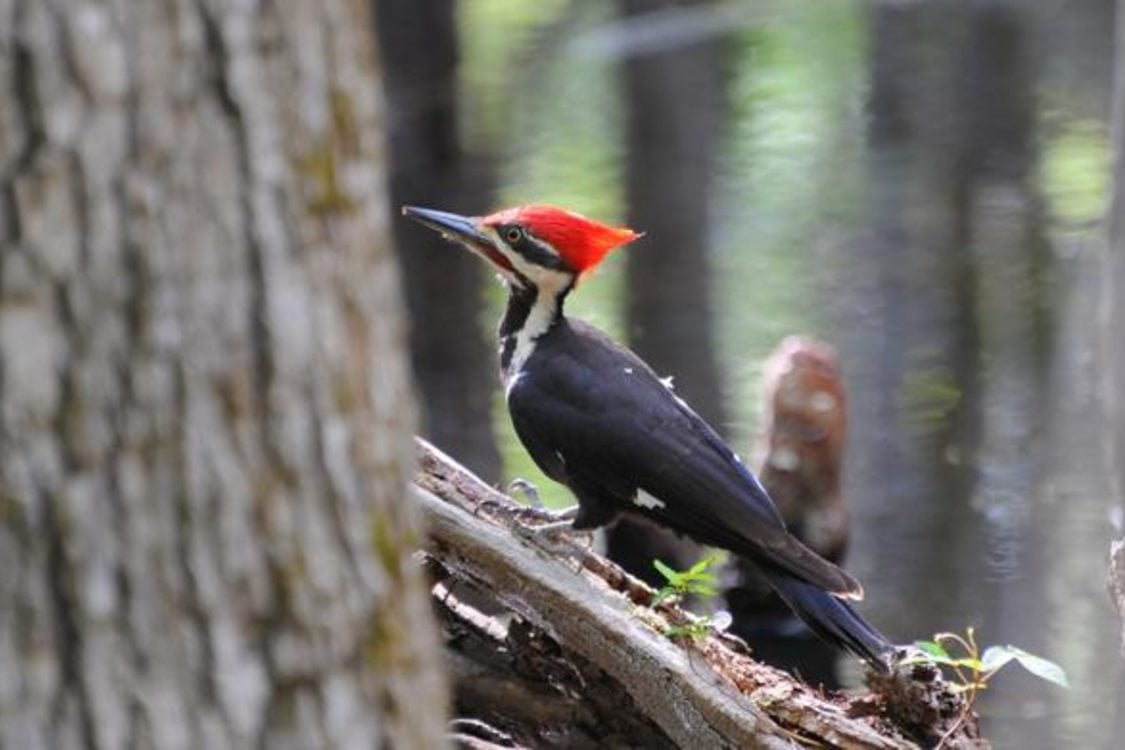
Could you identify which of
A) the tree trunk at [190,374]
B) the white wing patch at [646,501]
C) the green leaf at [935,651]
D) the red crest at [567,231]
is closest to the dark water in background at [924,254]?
the green leaf at [935,651]

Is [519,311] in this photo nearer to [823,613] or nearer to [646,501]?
[646,501]

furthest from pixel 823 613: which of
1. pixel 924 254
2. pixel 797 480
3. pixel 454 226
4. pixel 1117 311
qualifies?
pixel 924 254

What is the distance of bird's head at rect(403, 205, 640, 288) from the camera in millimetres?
5324

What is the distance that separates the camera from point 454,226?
5305 millimetres

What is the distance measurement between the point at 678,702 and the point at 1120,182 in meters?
1.29

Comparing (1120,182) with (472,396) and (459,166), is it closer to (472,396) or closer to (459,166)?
(472,396)

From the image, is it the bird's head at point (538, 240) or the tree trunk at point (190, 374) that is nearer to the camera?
the tree trunk at point (190, 374)

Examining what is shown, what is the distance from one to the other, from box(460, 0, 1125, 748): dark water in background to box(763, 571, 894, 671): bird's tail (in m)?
0.56

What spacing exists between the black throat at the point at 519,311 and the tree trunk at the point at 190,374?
277cm

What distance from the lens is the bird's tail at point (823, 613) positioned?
4.89m

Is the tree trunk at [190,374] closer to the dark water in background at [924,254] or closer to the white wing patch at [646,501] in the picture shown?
the dark water in background at [924,254]

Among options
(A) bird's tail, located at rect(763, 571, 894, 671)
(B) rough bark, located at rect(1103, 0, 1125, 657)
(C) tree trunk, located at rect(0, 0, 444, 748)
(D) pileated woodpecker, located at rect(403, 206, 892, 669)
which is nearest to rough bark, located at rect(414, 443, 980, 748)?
(A) bird's tail, located at rect(763, 571, 894, 671)

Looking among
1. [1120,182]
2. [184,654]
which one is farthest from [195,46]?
[1120,182]

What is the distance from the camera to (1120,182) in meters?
4.66
